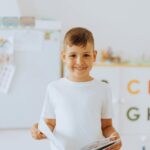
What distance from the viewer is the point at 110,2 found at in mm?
2914

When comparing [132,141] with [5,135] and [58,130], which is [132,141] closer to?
[5,135]

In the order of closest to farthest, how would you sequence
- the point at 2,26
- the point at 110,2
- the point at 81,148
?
the point at 81,148 < the point at 2,26 < the point at 110,2

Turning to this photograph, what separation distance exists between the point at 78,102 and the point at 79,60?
0.14 meters

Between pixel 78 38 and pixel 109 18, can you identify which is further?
pixel 109 18

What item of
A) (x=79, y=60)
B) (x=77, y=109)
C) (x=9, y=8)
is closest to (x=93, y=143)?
(x=77, y=109)

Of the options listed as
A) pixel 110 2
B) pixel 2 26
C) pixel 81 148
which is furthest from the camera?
pixel 110 2

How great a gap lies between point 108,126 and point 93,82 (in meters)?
0.18

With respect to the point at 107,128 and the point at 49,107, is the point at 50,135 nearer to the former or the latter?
the point at 49,107

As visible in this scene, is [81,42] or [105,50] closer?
[81,42]

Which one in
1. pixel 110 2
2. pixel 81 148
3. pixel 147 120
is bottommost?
pixel 147 120

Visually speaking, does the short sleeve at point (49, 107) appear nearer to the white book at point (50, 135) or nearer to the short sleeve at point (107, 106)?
the white book at point (50, 135)

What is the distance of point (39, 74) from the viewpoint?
8.89 feet

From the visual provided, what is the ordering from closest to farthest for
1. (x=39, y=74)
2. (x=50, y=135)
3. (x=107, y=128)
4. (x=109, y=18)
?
(x=50, y=135)
(x=107, y=128)
(x=39, y=74)
(x=109, y=18)

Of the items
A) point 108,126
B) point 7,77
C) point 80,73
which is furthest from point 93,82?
point 7,77
